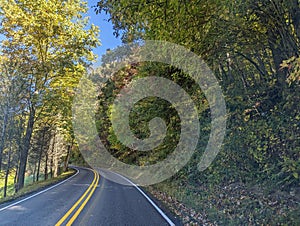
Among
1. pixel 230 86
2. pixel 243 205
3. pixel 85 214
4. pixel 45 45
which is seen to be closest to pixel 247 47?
pixel 230 86

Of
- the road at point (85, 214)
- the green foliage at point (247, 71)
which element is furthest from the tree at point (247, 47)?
the road at point (85, 214)

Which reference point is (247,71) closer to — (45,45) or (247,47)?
(247,47)

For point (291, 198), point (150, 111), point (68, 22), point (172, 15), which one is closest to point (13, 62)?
point (68, 22)

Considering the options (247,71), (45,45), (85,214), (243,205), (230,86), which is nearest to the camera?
(243,205)

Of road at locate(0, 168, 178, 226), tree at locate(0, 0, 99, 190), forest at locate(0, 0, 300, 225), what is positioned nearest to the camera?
forest at locate(0, 0, 300, 225)

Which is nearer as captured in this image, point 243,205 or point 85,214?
point 243,205

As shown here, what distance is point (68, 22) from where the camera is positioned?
16.1 metres

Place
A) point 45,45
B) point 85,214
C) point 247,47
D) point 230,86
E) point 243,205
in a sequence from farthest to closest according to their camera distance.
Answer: point 45,45 < point 230,86 < point 85,214 < point 247,47 < point 243,205

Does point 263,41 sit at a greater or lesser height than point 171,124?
greater

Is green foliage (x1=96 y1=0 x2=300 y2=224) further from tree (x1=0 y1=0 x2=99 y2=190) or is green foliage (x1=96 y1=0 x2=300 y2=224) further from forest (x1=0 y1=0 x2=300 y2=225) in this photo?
tree (x1=0 y1=0 x2=99 y2=190)

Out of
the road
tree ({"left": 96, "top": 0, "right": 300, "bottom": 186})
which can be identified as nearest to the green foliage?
tree ({"left": 96, "top": 0, "right": 300, "bottom": 186})

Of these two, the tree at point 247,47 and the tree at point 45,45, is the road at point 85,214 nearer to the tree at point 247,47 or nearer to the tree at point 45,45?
the tree at point 247,47

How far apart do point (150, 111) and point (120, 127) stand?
10.5 m

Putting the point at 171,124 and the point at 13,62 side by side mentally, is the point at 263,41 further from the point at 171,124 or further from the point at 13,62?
the point at 13,62
